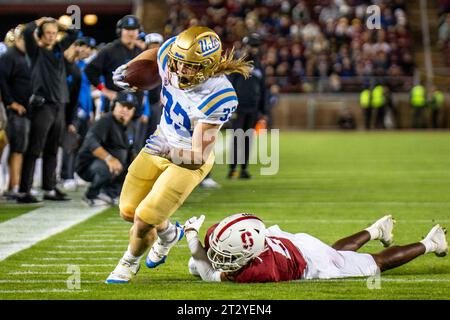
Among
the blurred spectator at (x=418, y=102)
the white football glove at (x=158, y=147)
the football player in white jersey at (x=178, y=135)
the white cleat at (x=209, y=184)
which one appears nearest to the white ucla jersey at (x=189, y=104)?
the football player in white jersey at (x=178, y=135)

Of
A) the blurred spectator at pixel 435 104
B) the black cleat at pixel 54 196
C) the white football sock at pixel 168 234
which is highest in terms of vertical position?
the white football sock at pixel 168 234

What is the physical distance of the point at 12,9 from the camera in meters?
32.2

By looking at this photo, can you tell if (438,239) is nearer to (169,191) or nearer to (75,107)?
(169,191)

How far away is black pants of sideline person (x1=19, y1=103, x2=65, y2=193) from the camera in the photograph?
1059cm

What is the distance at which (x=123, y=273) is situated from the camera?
6180mm

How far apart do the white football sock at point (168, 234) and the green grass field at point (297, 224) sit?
8.9 inches

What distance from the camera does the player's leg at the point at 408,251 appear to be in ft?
21.4

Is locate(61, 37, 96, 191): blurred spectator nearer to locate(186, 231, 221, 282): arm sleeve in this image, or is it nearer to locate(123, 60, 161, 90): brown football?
locate(123, 60, 161, 90): brown football

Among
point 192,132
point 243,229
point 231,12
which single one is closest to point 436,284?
point 243,229

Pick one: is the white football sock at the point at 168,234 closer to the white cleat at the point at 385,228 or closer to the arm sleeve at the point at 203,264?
the arm sleeve at the point at 203,264

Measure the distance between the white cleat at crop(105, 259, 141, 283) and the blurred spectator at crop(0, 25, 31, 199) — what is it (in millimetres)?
4732

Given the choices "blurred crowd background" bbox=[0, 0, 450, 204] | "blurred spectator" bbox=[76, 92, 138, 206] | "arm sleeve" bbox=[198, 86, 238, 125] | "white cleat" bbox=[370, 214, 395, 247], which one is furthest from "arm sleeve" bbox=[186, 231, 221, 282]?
"blurred crowd background" bbox=[0, 0, 450, 204]
